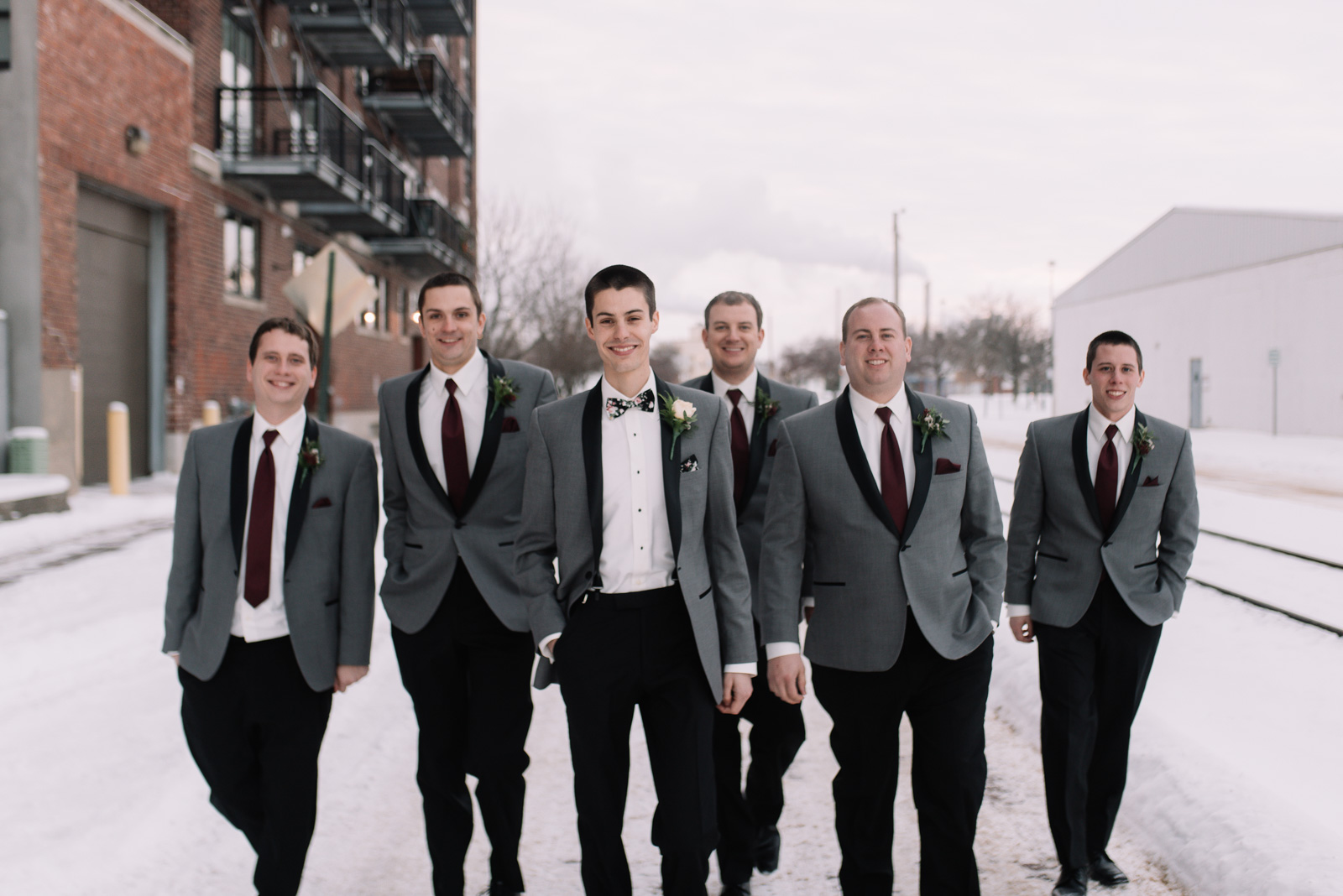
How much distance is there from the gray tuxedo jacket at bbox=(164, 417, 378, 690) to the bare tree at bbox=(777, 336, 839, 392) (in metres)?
80.2

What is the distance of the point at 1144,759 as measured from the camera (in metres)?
4.70

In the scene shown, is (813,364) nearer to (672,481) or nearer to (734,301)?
(734,301)

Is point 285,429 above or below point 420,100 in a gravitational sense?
below

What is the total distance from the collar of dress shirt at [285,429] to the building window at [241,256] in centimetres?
1811

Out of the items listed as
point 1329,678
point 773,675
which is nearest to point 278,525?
point 773,675

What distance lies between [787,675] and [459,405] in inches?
61.5

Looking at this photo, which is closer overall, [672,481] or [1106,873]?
[672,481]

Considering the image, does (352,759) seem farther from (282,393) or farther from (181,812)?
(282,393)

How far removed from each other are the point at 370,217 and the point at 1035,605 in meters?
23.1

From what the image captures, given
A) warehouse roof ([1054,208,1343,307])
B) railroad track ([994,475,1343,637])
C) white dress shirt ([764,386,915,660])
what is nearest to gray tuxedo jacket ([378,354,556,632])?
white dress shirt ([764,386,915,660])

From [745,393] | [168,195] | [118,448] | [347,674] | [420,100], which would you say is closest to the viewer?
[347,674]

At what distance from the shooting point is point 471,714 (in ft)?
12.5

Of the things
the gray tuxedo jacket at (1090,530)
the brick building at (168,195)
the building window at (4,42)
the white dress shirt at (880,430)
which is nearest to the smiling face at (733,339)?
the white dress shirt at (880,430)

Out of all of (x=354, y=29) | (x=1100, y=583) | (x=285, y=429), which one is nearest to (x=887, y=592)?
(x=1100, y=583)
